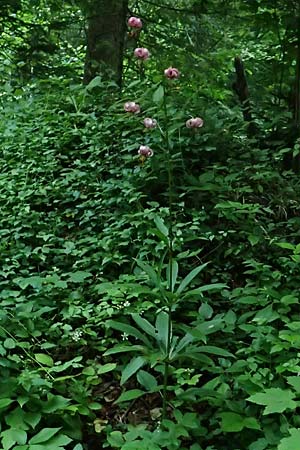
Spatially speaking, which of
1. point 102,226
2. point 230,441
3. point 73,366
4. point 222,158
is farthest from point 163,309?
point 222,158

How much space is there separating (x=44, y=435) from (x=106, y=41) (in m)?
5.10

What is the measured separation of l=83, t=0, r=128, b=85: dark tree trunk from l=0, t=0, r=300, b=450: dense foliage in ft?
0.84

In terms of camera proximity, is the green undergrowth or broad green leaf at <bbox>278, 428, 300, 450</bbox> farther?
the green undergrowth

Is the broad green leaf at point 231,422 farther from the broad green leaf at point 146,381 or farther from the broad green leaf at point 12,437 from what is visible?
the broad green leaf at point 12,437

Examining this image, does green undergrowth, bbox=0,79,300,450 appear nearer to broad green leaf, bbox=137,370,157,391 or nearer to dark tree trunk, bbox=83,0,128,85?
broad green leaf, bbox=137,370,157,391

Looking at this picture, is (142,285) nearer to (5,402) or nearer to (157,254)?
(157,254)

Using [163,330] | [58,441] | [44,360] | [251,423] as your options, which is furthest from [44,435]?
[251,423]

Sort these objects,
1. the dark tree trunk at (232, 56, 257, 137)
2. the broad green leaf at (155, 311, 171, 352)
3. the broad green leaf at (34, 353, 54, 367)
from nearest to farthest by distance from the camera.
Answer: the broad green leaf at (155, 311, 171, 352) → the broad green leaf at (34, 353, 54, 367) → the dark tree trunk at (232, 56, 257, 137)

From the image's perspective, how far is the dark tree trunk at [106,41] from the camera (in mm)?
6219

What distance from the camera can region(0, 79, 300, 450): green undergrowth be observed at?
2.35 metres

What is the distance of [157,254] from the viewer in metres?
3.36

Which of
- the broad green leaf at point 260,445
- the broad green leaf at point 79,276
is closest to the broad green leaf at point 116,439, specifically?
the broad green leaf at point 260,445

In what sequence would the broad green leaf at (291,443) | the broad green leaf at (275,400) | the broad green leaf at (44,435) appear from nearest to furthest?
1. the broad green leaf at (291,443)
2. the broad green leaf at (275,400)
3. the broad green leaf at (44,435)

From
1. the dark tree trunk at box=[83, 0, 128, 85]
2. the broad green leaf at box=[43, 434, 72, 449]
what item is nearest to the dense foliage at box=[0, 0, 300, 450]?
the broad green leaf at box=[43, 434, 72, 449]
